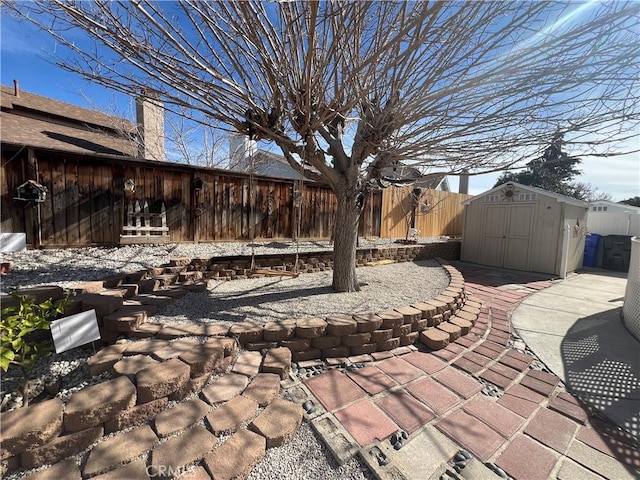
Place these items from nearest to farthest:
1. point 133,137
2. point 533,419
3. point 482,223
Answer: point 533,419, point 482,223, point 133,137

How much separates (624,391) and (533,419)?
122cm

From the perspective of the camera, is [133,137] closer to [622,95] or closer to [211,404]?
[211,404]

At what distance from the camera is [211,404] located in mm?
1688

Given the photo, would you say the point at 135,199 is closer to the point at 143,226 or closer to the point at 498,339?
the point at 143,226

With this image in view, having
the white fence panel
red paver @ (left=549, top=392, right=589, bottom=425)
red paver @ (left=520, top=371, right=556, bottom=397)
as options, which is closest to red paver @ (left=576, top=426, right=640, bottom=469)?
red paver @ (left=549, top=392, right=589, bottom=425)

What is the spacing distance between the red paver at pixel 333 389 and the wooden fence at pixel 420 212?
6857 mm

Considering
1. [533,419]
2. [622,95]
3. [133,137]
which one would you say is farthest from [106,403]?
[133,137]

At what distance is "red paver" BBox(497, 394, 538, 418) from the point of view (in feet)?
6.55

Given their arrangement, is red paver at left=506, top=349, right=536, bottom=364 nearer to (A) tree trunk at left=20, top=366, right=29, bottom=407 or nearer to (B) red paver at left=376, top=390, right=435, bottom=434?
(B) red paver at left=376, top=390, right=435, bottom=434

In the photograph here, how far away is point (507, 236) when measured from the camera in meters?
7.78

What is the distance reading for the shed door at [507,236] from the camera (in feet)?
24.3

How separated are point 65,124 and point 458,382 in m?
14.6

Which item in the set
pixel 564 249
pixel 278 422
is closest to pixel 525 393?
pixel 278 422

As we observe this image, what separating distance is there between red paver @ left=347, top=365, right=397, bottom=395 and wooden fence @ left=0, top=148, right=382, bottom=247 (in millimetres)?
2419
